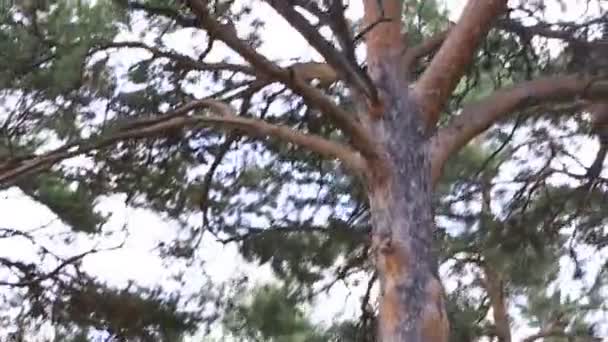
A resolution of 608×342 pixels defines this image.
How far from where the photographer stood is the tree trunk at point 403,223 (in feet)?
15.5

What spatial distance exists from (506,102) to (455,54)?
338mm

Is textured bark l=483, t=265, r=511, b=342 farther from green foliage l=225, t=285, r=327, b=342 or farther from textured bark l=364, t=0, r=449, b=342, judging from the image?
textured bark l=364, t=0, r=449, b=342

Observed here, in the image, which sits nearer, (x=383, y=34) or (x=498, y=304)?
(x=383, y=34)

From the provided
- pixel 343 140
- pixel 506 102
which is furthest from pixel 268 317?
pixel 506 102

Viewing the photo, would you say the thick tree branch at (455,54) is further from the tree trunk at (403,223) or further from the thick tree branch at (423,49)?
the thick tree branch at (423,49)

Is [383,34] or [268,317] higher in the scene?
[383,34]

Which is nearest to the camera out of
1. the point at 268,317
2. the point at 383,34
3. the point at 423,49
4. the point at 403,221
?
the point at 403,221

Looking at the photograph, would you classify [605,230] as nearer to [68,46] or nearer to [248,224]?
[248,224]

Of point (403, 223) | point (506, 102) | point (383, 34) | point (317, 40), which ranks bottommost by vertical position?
point (403, 223)

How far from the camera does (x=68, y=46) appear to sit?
19.1 ft

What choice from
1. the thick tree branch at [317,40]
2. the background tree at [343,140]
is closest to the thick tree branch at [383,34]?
the background tree at [343,140]

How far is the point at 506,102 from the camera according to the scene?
17.4 feet

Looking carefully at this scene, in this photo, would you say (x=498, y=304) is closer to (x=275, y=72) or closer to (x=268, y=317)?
(x=268, y=317)

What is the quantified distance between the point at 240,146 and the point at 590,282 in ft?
9.65
